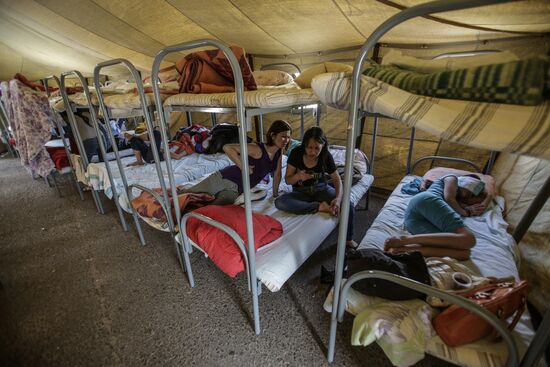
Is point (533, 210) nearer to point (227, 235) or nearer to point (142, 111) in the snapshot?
point (227, 235)

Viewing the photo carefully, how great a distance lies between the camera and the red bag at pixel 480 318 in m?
0.78

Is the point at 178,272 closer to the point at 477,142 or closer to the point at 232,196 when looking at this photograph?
the point at 232,196

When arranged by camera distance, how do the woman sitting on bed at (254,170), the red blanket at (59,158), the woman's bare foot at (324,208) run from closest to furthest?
1. the woman's bare foot at (324,208)
2. the woman sitting on bed at (254,170)
3. the red blanket at (59,158)

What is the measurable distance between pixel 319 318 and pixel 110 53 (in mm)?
4403

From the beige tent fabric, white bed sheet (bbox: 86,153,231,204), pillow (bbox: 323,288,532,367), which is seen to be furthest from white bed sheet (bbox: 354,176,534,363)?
white bed sheet (bbox: 86,153,231,204)

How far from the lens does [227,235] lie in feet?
4.10

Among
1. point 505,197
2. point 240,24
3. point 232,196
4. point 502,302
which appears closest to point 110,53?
point 240,24

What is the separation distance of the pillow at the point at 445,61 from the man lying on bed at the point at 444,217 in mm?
976

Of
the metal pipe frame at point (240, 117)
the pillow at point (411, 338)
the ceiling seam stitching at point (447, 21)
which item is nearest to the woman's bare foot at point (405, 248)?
the pillow at point (411, 338)

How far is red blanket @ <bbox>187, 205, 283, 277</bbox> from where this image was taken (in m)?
1.18

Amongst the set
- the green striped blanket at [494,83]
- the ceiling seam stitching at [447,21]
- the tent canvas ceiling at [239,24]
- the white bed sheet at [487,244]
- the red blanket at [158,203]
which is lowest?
the white bed sheet at [487,244]

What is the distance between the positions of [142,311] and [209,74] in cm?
158

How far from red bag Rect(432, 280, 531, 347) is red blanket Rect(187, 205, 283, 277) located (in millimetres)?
871

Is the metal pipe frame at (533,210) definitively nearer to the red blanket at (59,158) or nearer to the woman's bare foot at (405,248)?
the woman's bare foot at (405,248)
